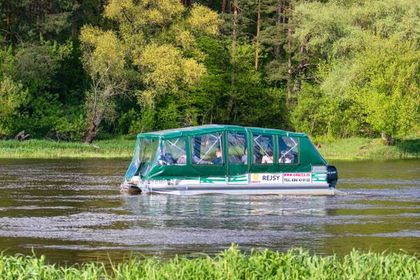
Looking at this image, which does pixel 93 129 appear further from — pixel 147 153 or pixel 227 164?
pixel 227 164

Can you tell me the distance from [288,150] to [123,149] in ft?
104

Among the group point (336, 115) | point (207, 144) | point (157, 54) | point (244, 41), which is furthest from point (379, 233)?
point (244, 41)

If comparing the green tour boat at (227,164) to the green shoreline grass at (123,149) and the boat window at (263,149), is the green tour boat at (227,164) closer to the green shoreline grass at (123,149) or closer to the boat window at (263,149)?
the boat window at (263,149)

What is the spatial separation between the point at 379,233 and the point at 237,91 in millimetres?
55056

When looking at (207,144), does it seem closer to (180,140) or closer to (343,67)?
(180,140)

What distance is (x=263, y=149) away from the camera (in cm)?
3781

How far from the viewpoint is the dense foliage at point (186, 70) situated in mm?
71250

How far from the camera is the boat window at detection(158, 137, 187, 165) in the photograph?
3641 centimetres

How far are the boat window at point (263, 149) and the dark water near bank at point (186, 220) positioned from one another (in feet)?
5.73

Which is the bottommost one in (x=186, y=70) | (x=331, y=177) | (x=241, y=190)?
(x=241, y=190)

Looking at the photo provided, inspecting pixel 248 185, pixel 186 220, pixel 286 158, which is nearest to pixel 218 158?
pixel 248 185

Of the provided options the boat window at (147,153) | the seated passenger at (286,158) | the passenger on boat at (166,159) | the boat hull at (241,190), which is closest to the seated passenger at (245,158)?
the boat hull at (241,190)

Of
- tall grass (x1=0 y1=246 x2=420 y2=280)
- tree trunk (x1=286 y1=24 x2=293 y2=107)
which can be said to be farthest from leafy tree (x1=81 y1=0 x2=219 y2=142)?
tall grass (x1=0 y1=246 x2=420 y2=280)

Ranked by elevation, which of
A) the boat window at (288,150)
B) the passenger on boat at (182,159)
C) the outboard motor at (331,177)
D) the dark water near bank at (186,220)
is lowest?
the dark water near bank at (186,220)
